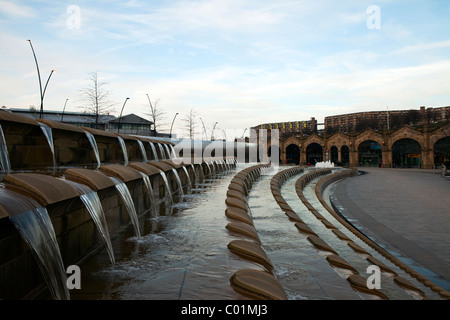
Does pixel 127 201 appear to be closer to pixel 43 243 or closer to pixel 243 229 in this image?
pixel 243 229

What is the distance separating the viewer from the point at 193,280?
4.30m

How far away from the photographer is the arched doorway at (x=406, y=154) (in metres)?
61.3

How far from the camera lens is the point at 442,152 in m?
58.1

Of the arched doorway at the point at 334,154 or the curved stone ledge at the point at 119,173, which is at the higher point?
the curved stone ledge at the point at 119,173

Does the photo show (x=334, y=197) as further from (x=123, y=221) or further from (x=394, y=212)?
(x=123, y=221)

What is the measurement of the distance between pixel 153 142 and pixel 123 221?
1101 centimetres

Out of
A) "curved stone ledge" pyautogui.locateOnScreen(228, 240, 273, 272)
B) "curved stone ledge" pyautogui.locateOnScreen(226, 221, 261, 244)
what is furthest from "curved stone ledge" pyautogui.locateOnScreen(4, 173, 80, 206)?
"curved stone ledge" pyautogui.locateOnScreen(226, 221, 261, 244)

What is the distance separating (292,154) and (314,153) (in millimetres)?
5033

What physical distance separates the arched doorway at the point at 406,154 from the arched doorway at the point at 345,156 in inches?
347

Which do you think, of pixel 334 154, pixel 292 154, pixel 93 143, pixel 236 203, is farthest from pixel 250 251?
pixel 292 154

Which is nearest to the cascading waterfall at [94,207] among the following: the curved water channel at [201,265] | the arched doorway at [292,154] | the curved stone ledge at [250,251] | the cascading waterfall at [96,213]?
the cascading waterfall at [96,213]

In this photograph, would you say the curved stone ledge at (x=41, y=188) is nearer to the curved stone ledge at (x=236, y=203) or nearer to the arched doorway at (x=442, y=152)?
the curved stone ledge at (x=236, y=203)

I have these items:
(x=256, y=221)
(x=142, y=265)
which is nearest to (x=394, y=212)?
(x=256, y=221)

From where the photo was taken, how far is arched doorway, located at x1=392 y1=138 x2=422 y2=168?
201 ft
